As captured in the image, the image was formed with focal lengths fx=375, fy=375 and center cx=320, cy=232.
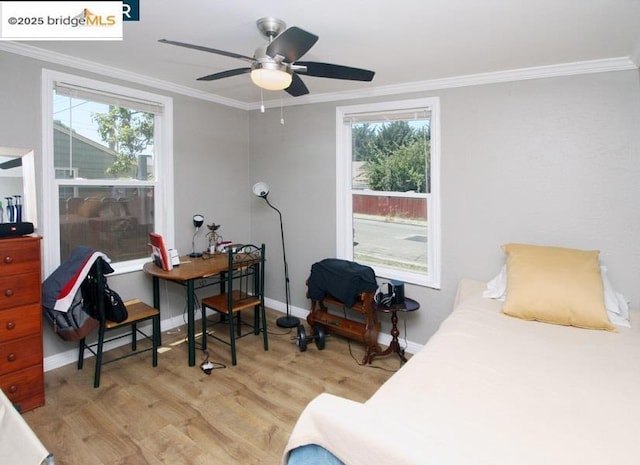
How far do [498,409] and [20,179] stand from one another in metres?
3.24

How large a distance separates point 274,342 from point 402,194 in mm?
1834

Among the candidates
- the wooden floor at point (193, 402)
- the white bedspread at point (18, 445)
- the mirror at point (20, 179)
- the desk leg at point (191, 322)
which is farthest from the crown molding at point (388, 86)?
the white bedspread at point (18, 445)

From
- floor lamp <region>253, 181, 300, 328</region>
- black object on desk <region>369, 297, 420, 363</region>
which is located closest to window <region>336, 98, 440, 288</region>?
black object on desk <region>369, 297, 420, 363</region>

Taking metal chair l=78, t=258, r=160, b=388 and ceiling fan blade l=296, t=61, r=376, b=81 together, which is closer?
ceiling fan blade l=296, t=61, r=376, b=81

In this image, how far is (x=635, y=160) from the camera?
2.46 m

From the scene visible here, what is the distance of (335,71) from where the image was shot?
2.05 m

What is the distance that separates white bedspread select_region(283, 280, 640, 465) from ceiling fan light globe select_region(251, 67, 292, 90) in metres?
1.52

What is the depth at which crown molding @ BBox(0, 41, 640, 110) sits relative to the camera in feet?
8.29

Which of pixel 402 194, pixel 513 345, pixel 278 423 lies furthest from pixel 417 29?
pixel 278 423

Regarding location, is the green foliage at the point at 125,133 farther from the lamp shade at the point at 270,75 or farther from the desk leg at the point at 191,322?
the lamp shade at the point at 270,75

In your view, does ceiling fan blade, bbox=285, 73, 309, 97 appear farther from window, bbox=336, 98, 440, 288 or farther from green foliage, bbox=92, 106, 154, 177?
green foliage, bbox=92, 106, 154, 177

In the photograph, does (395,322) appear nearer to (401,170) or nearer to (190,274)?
(401,170)

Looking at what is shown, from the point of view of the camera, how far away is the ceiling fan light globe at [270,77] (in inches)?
74.4

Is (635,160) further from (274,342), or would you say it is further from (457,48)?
(274,342)
